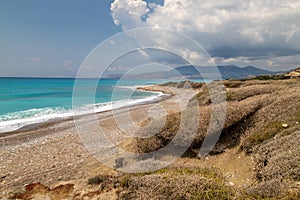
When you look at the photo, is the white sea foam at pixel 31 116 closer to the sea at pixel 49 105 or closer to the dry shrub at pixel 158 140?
the sea at pixel 49 105

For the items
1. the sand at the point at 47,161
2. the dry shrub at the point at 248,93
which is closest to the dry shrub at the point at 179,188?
the sand at the point at 47,161

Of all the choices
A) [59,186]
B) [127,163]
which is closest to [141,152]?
[127,163]

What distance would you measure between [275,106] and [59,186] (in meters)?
10.0

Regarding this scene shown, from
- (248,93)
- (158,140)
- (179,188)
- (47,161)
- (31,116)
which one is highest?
(248,93)

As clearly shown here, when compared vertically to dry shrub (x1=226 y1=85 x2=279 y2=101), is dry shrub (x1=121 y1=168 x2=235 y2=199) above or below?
below

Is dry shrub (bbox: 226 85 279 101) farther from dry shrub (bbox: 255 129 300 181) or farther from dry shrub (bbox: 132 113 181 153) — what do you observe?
dry shrub (bbox: 255 129 300 181)

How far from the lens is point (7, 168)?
10.3 metres

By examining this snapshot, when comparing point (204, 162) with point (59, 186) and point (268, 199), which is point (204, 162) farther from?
point (59, 186)

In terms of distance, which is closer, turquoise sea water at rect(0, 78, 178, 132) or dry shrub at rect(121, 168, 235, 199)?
dry shrub at rect(121, 168, 235, 199)

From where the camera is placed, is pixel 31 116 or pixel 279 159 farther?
pixel 31 116

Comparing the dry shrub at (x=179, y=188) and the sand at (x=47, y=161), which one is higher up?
the dry shrub at (x=179, y=188)

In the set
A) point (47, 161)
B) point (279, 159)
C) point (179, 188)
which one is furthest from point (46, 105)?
point (279, 159)

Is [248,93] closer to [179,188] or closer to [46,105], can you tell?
[179,188]

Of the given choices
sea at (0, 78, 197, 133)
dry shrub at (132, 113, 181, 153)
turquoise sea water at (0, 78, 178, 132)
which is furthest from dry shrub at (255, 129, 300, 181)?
turquoise sea water at (0, 78, 178, 132)
